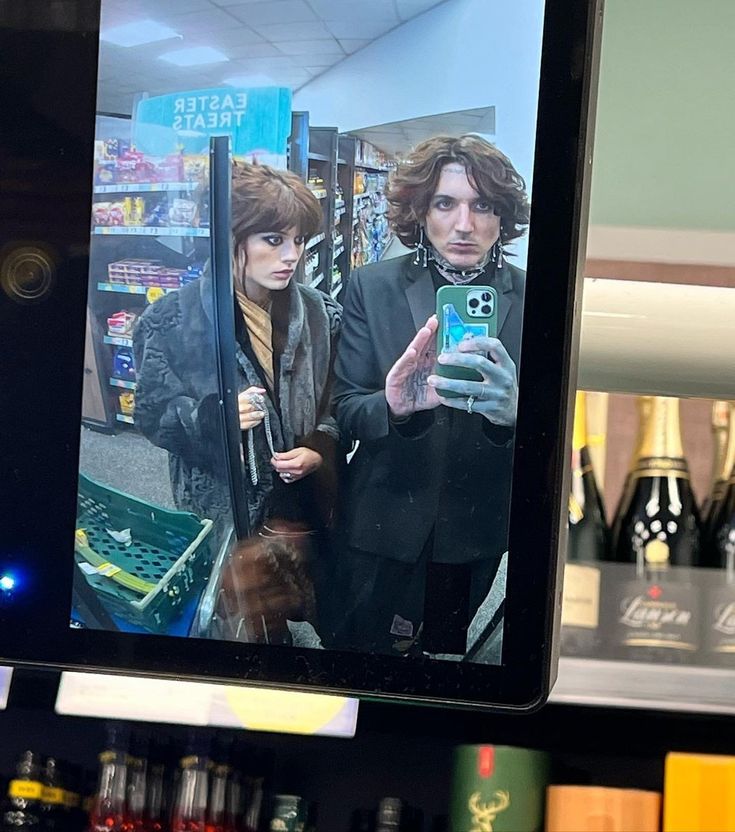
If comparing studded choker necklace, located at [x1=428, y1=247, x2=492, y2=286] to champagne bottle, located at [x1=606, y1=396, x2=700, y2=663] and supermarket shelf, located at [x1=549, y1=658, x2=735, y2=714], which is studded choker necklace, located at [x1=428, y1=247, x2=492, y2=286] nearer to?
supermarket shelf, located at [x1=549, y1=658, x2=735, y2=714]

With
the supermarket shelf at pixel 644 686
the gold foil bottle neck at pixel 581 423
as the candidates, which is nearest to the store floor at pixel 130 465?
the supermarket shelf at pixel 644 686

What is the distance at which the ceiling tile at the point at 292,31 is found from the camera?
1.25ft

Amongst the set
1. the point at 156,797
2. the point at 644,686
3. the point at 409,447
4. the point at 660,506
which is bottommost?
the point at 156,797

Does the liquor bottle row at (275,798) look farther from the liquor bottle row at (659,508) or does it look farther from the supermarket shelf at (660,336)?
the supermarket shelf at (660,336)

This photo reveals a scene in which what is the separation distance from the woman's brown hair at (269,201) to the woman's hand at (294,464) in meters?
0.07

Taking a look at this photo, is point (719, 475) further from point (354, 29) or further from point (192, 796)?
point (354, 29)

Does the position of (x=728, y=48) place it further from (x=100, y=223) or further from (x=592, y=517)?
(x=100, y=223)

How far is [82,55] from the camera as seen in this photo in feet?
1.28

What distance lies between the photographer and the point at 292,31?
0.38m

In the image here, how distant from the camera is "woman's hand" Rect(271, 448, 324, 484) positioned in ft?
1.22

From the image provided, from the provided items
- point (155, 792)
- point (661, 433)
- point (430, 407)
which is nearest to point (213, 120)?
point (430, 407)

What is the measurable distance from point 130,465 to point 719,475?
0.89 m

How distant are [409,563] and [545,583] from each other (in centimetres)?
4

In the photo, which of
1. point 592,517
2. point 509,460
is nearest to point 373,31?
point 509,460
